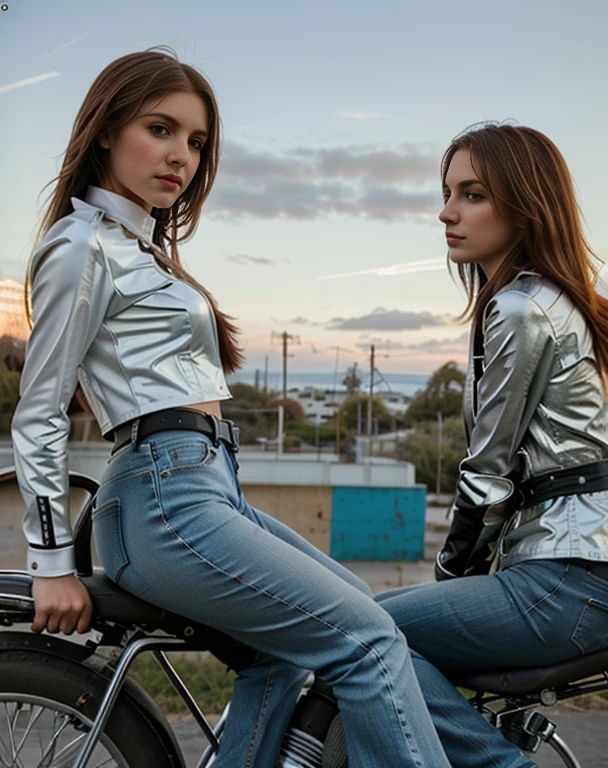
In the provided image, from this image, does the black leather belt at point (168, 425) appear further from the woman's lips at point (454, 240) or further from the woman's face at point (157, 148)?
the woman's lips at point (454, 240)

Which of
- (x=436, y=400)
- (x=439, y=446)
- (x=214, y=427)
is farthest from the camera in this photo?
(x=436, y=400)

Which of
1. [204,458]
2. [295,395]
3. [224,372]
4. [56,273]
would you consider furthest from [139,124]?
[295,395]

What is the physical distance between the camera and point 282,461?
91.2ft

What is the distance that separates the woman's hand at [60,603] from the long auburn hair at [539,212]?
0.99 m

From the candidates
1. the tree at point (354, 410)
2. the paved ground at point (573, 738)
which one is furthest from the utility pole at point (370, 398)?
the paved ground at point (573, 738)

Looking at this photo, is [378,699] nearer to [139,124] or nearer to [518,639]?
[518,639]

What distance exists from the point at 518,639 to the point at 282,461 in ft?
85.7

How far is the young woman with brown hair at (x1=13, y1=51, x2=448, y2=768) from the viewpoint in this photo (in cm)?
169

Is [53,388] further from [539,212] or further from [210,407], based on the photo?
[539,212]

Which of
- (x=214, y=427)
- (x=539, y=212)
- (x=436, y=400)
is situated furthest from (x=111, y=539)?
(x=436, y=400)

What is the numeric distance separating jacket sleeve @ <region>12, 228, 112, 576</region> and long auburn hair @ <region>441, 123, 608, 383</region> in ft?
2.67

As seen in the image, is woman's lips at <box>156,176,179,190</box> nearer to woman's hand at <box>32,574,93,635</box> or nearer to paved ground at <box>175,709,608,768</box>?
woman's hand at <box>32,574,93,635</box>

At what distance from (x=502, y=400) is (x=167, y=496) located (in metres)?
0.67

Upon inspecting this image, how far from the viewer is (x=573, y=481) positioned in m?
1.81
